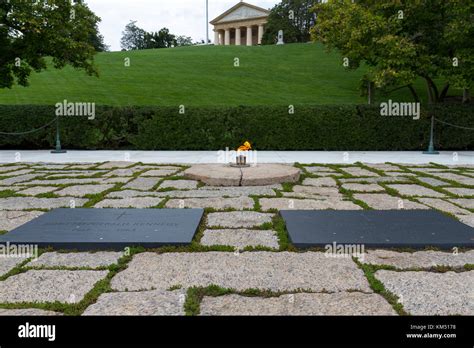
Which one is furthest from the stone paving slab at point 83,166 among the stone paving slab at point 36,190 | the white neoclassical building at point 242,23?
the white neoclassical building at point 242,23

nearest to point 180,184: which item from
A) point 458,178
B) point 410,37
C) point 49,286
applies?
point 49,286

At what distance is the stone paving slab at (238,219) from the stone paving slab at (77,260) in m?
1.38

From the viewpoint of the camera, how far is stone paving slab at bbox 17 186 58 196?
664 centimetres

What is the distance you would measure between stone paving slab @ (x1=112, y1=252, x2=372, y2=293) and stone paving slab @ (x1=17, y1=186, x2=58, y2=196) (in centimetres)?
381

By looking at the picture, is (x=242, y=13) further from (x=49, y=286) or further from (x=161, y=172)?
(x=49, y=286)

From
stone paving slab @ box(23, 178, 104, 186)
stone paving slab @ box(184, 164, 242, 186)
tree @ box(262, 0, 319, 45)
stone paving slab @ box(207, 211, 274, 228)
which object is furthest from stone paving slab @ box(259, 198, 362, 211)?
tree @ box(262, 0, 319, 45)

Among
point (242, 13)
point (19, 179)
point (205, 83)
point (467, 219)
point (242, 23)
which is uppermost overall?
point (242, 13)

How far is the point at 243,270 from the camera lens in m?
3.40

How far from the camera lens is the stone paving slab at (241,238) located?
4113 mm

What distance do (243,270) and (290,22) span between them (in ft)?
231

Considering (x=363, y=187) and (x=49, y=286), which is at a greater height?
(x=363, y=187)

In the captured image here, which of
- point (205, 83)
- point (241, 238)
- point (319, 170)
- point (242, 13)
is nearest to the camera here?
point (241, 238)

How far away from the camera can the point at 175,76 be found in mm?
31891
